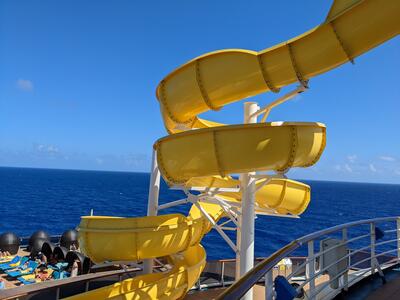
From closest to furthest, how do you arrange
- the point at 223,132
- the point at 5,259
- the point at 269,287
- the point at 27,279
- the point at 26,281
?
the point at 269,287, the point at 223,132, the point at 26,281, the point at 27,279, the point at 5,259

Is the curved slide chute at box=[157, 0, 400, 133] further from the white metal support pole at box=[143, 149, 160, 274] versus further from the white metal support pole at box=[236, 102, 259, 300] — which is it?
the white metal support pole at box=[236, 102, 259, 300]

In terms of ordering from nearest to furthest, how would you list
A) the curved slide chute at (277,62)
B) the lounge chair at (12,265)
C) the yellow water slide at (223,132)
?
the curved slide chute at (277,62), the yellow water slide at (223,132), the lounge chair at (12,265)

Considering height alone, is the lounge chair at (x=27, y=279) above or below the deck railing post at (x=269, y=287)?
below

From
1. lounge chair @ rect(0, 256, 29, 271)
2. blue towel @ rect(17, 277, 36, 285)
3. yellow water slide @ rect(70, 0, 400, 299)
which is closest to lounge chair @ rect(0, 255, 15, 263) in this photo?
lounge chair @ rect(0, 256, 29, 271)

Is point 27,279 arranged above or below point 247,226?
below

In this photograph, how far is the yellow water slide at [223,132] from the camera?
5.68 meters

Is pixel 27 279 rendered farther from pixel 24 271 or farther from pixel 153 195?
pixel 153 195

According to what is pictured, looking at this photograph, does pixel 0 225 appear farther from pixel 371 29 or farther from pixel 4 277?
pixel 371 29

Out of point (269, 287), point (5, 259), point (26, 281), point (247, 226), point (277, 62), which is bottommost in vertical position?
point (26, 281)

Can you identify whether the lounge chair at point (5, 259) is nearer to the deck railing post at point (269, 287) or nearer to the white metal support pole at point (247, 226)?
the white metal support pole at point (247, 226)

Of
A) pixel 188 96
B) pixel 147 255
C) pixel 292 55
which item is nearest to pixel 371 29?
pixel 292 55

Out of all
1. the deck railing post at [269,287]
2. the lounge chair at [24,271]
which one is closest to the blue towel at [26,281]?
the lounge chair at [24,271]

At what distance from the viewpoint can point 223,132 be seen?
6172 millimetres

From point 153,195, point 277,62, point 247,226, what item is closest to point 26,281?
point 153,195
